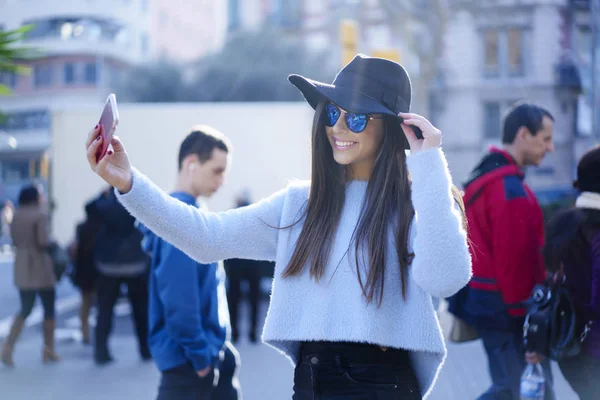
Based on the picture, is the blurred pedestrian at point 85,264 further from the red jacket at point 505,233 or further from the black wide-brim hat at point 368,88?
the black wide-brim hat at point 368,88

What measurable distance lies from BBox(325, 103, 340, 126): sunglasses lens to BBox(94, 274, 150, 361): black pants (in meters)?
6.37

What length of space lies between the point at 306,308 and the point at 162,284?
1392 mm

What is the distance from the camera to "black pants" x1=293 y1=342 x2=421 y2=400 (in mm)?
2621

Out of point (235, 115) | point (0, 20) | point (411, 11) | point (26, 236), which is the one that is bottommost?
point (26, 236)

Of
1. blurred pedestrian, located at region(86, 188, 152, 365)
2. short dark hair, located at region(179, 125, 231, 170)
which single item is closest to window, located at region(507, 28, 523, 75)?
blurred pedestrian, located at region(86, 188, 152, 365)

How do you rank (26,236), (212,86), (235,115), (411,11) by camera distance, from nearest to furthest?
(26,236) → (235,115) → (411,11) → (212,86)

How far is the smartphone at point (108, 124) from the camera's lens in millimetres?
2461

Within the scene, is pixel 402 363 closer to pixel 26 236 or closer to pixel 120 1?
pixel 26 236

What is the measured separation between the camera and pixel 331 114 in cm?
283

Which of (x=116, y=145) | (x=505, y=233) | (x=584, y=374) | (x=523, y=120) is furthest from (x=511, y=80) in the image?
(x=116, y=145)

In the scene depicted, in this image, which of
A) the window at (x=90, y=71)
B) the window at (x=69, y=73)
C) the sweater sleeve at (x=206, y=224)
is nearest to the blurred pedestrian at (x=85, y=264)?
the sweater sleeve at (x=206, y=224)

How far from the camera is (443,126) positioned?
120ft

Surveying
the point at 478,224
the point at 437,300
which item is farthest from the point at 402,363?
the point at 478,224

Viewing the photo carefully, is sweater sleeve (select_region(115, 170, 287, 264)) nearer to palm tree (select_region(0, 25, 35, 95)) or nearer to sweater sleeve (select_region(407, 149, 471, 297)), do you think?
sweater sleeve (select_region(407, 149, 471, 297))
